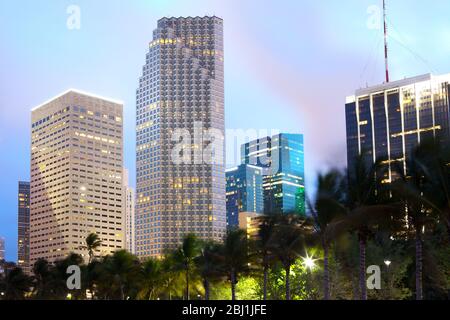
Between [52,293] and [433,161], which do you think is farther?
[52,293]

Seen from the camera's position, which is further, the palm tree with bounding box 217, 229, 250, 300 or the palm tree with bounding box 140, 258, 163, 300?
the palm tree with bounding box 140, 258, 163, 300

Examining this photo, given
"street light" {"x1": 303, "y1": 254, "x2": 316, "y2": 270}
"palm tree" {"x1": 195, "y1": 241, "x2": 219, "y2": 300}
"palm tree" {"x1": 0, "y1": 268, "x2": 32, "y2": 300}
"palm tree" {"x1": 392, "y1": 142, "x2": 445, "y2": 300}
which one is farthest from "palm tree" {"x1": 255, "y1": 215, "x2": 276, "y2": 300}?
"palm tree" {"x1": 0, "y1": 268, "x2": 32, "y2": 300}

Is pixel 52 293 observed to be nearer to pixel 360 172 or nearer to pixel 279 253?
pixel 279 253

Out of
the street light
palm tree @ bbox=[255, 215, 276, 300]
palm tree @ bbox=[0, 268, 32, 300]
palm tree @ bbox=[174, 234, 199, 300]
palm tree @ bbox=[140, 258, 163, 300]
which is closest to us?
palm tree @ bbox=[255, 215, 276, 300]

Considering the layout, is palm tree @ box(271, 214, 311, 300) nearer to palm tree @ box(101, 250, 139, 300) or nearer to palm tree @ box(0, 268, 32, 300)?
palm tree @ box(101, 250, 139, 300)

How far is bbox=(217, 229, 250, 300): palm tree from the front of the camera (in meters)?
66.7

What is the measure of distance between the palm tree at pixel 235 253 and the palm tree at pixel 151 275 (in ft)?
57.5

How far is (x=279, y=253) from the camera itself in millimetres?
60844

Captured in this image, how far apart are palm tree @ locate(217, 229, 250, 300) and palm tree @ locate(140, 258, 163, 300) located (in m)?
17.5

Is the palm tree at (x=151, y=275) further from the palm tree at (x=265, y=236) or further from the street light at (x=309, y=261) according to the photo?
the palm tree at (x=265, y=236)

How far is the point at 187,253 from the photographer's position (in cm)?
7750

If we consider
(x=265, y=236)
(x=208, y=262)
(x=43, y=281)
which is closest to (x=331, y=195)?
(x=265, y=236)
